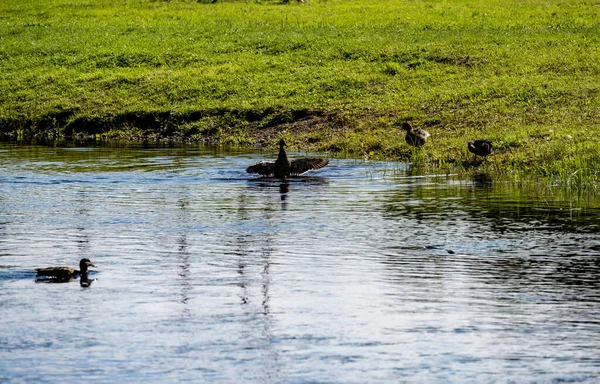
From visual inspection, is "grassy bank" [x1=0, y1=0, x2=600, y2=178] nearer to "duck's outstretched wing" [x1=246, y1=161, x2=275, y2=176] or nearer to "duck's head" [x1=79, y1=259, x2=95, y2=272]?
"duck's outstretched wing" [x1=246, y1=161, x2=275, y2=176]

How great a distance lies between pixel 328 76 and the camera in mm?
40531

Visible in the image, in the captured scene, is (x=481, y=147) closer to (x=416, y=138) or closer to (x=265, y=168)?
(x=416, y=138)

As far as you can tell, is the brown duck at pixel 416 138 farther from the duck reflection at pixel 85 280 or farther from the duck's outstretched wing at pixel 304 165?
the duck reflection at pixel 85 280

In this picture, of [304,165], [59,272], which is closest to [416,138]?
[304,165]

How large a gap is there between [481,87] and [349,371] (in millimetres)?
26529

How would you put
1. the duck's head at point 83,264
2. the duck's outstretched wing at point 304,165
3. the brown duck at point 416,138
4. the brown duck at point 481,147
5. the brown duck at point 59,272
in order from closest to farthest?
the brown duck at point 59,272 → the duck's head at point 83,264 → the duck's outstretched wing at point 304,165 → the brown duck at point 481,147 → the brown duck at point 416,138

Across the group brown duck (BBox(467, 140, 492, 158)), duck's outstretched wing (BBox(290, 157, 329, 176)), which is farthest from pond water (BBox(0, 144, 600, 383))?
brown duck (BBox(467, 140, 492, 158))

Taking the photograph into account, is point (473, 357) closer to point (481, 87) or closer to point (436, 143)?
point (436, 143)

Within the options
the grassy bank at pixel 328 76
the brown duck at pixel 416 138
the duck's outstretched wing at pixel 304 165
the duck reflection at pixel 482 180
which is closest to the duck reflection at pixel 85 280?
the duck reflection at pixel 482 180

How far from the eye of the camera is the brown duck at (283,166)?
82.8ft

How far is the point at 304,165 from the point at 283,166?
672mm

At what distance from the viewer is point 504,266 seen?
Result: 49.4ft

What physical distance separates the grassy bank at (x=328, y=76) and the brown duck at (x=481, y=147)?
1.39 ft

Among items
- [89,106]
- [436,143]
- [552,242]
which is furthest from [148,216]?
[89,106]
